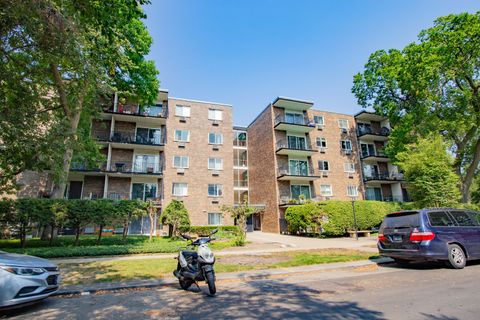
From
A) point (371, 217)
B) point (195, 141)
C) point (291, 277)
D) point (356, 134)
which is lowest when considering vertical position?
point (291, 277)

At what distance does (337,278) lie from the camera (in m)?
7.09

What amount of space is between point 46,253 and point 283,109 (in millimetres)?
25938

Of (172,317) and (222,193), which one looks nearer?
(172,317)

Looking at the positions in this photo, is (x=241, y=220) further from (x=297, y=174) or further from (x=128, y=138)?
(x=128, y=138)

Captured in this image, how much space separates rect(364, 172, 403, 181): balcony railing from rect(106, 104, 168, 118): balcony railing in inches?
1020

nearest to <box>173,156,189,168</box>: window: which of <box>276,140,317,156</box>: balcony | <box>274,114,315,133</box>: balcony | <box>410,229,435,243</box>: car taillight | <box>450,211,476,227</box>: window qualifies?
<box>276,140,317,156</box>: balcony

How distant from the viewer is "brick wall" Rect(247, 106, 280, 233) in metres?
27.9

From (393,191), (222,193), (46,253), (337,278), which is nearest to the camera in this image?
(337,278)

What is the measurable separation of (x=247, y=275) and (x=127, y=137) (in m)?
22.3

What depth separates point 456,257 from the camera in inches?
296

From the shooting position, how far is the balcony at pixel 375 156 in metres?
32.1

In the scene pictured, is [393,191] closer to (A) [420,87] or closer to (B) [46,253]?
(A) [420,87]

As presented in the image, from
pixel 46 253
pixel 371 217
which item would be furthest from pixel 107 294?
pixel 371 217

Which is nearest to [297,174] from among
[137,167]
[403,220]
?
[137,167]
